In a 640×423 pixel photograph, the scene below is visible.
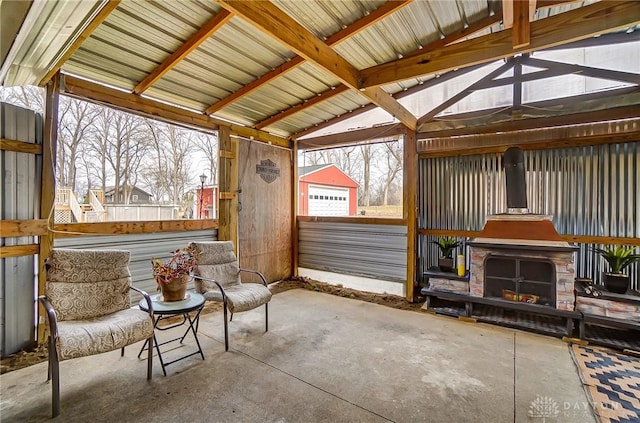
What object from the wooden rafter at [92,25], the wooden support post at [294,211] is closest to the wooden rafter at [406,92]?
the wooden support post at [294,211]

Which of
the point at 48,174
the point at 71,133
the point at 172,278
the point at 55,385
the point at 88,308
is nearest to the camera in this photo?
the point at 55,385

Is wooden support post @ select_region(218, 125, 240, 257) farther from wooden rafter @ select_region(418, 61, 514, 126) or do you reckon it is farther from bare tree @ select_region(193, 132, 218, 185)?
wooden rafter @ select_region(418, 61, 514, 126)

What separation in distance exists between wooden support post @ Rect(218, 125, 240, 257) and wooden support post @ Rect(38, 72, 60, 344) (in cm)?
184

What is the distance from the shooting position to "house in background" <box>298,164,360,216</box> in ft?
19.3

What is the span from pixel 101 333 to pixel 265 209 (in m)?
3.18

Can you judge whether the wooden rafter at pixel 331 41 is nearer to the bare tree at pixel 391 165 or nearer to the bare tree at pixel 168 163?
the bare tree at pixel 168 163

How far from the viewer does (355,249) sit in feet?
16.5

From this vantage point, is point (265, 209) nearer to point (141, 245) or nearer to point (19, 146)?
point (141, 245)

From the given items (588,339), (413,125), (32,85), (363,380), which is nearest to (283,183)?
(413,125)

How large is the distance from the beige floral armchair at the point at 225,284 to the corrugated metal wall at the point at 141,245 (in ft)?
2.02

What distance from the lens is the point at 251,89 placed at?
3.71 metres

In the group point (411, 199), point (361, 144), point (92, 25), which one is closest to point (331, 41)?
point (92, 25)

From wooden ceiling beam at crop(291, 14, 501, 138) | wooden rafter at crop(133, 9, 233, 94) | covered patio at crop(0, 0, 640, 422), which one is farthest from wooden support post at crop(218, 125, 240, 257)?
wooden ceiling beam at crop(291, 14, 501, 138)

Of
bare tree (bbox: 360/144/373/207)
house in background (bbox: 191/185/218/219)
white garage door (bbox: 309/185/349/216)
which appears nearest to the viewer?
house in background (bbox: 191/185/218/219)
